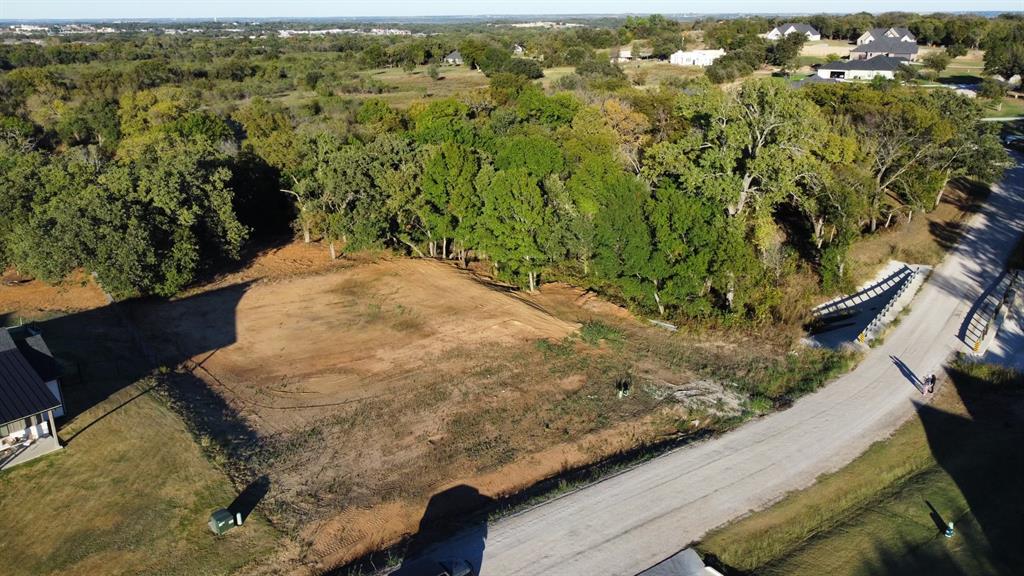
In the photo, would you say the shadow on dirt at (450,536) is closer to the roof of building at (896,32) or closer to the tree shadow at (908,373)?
the tree shadow at (908,373)

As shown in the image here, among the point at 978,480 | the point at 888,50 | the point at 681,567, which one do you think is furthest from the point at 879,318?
the point at 888,50

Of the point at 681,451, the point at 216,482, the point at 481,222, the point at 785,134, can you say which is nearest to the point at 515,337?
the point at 481,222

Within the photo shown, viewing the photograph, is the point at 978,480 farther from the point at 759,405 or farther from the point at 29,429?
the point at 29,429

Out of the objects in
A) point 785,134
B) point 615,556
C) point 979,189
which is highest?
point 785,134

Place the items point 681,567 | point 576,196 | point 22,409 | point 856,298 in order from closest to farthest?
1. point 681,567
2. point 22,409
3. point 856,298
4. point 576,196

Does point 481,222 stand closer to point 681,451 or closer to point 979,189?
point 681,451

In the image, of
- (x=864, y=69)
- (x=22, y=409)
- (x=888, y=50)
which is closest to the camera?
(x=22, y=409)

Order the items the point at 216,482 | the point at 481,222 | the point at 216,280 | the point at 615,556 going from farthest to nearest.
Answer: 1. the point at 216,280
2. the point at 481,222
3. the point at 216,482
4. the point at 615,556

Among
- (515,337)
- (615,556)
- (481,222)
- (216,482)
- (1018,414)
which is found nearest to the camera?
(615,556)
